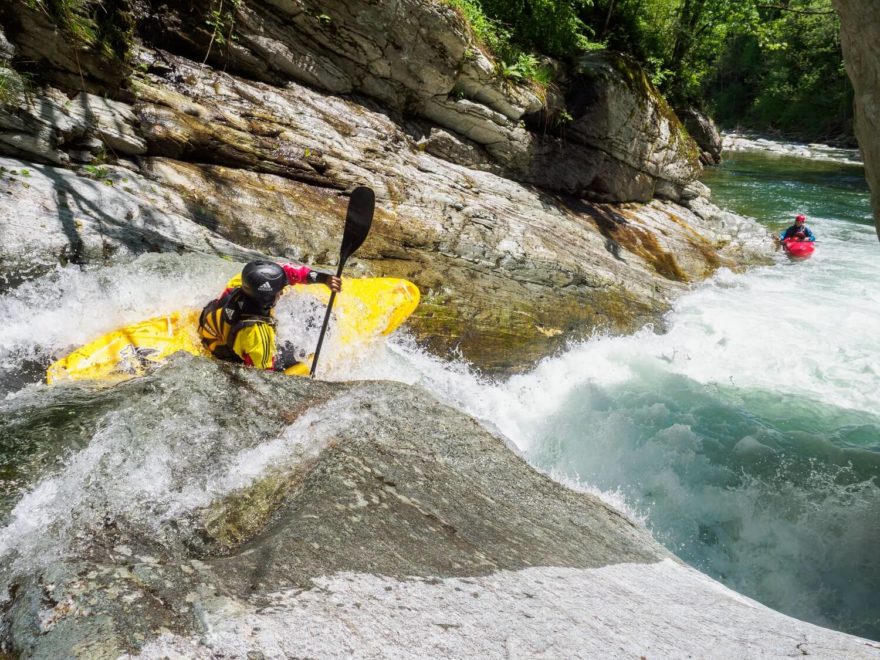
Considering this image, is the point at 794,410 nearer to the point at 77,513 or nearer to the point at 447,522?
the point at 447,522

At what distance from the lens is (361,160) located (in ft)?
22.5

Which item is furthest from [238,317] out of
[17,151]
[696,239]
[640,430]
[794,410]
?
[696,239]

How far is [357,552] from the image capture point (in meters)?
1.71

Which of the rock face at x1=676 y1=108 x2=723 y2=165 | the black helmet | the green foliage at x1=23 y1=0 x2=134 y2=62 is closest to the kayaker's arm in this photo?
the black helmet

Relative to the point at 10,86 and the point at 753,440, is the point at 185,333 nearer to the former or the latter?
the point at 10,86

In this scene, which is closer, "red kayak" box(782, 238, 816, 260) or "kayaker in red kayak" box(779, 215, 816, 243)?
"red kayak" box(782, 238, 816, 260)

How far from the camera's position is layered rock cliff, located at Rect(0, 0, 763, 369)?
467cm

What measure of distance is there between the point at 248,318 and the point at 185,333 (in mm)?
686

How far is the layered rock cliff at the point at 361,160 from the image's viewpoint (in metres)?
4.67

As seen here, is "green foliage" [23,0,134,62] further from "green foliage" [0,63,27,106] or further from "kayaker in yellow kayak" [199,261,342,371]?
"kayaker in yellow kayak" [199,261,342,371]

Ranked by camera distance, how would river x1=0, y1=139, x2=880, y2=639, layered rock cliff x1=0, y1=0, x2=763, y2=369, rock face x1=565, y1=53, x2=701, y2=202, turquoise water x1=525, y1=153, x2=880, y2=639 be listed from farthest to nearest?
rock face x1=565, y1=53, x2=701, y2=202
layered rock cliff x1=0, y1=0, x2=763, y2=369
turquoise water x1=525, y1=153, x2=880, y2=639
river x1=0, y1=139, x2=880, y2=639

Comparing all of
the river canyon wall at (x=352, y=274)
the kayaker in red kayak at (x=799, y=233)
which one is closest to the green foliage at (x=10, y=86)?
the river canyon wall at (x=352, y=274)

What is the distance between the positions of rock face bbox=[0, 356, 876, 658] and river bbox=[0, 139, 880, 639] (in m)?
0.14

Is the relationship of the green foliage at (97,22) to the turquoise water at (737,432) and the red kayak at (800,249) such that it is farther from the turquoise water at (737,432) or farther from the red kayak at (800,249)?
the red kayak at (800,249)
